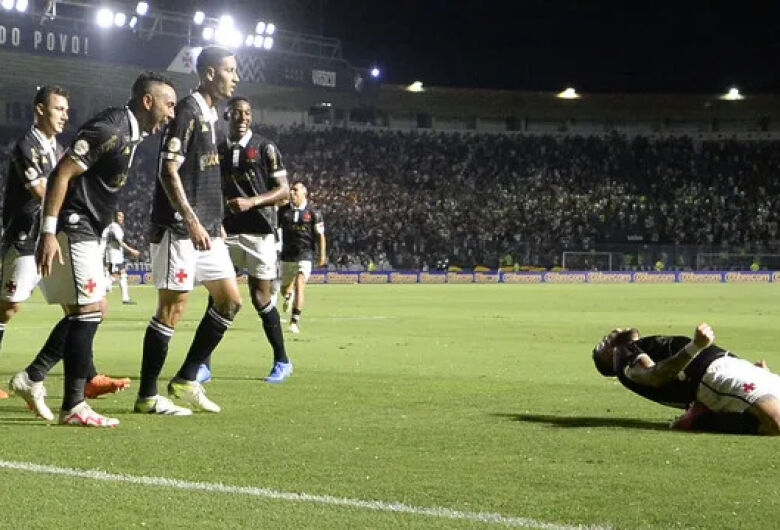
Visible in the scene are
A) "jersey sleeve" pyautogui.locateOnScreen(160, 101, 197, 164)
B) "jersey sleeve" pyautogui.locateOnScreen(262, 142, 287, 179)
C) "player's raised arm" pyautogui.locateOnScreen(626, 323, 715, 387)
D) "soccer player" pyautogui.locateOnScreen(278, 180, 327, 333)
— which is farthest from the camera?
"soccer player" pyautogui.locateOnScreen(278, 180, 327, 333)

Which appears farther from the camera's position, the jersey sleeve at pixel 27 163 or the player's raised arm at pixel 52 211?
the jersey sleeve at pixel 27 163

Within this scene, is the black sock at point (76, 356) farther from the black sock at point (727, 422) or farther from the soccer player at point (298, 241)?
the soccer player at point (298, 241)

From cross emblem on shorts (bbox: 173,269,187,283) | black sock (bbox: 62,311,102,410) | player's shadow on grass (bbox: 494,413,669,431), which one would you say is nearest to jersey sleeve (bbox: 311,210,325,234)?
cross emblem on shorts (bbox: 173,269,187,283)

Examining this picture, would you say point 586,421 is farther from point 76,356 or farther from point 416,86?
point 416,86

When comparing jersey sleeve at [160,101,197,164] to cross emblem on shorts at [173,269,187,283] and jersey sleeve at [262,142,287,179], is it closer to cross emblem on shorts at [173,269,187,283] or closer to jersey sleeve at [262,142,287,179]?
cross emblem on shorts at [173,269,187,283]

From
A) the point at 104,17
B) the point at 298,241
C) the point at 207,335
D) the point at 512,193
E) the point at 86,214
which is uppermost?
the point at 104,17

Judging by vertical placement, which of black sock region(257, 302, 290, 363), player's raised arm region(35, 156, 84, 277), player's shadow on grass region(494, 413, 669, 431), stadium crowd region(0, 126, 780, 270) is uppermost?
stadium crowd region(0, 126, 780, 270)

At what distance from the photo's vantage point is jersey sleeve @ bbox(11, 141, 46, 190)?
9.15 meters

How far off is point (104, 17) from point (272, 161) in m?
33.4

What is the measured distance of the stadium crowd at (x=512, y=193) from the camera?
58.2m

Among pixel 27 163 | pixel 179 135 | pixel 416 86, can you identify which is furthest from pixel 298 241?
pixel 416 86

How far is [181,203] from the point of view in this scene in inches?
328

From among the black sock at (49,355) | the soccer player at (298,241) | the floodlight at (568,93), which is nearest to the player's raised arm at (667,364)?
the black sock at (49,355)

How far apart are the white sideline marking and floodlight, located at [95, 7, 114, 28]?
37914 millimetres
